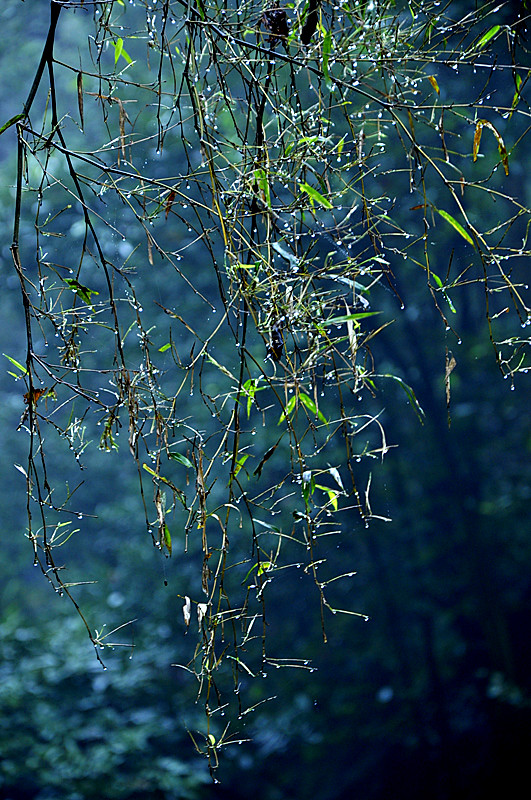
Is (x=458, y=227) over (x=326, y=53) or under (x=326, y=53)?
under

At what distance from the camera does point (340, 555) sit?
2.15m

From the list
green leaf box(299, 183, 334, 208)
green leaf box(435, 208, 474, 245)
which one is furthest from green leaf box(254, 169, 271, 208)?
green leaf box(435, 208, 474, 245)

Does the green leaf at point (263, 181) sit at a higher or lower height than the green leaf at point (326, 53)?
lower

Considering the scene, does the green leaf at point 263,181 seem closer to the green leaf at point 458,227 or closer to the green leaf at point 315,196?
the green leaf at point 315,196

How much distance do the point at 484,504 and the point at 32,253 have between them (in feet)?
5.58

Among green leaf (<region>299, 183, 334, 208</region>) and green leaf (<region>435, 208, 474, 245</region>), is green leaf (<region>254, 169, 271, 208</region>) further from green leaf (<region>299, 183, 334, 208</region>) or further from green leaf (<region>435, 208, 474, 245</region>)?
green leaf (<region>435, 208, 474, 245</region>)

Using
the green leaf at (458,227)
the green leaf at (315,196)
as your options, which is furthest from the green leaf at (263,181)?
the green leaf at (458,227)

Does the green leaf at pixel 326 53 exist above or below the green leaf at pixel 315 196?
above

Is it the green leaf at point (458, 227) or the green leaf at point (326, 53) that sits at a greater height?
the green leaf at point (326, 53)

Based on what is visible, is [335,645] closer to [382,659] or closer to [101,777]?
[382,659]

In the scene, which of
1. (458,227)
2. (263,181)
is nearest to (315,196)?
(263,181)

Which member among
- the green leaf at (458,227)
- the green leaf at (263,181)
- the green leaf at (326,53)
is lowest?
the green leaf at (458,227)

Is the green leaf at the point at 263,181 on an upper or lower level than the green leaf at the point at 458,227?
upper

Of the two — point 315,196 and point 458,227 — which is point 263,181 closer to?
point 315,196
